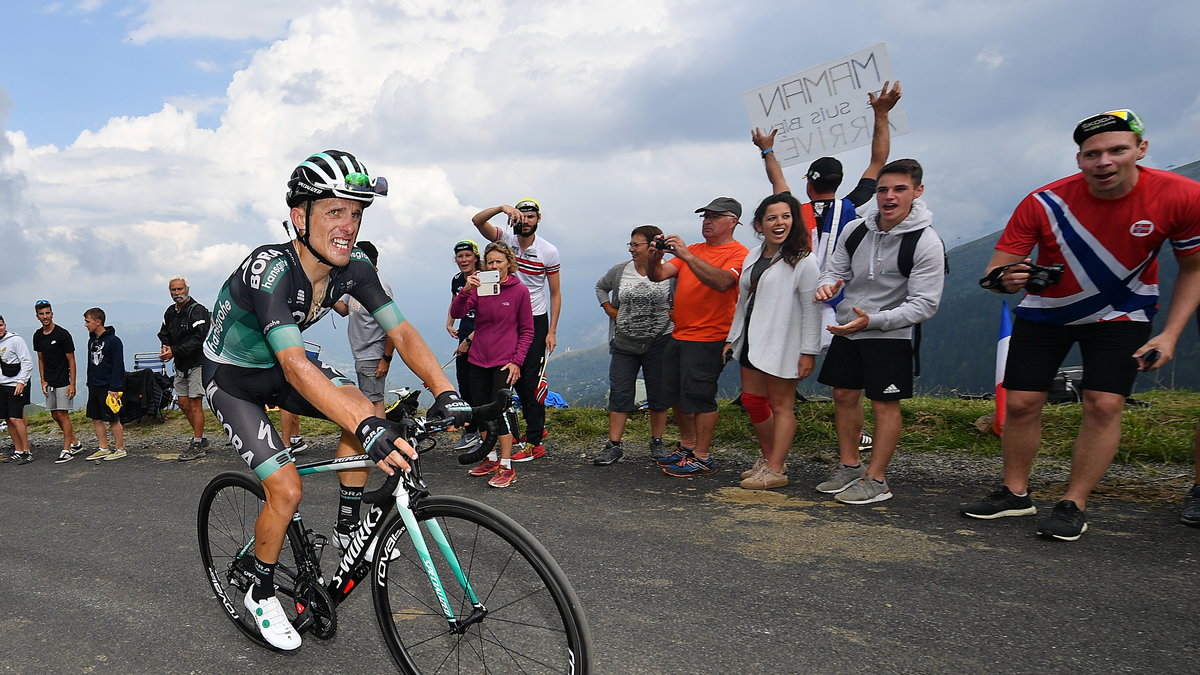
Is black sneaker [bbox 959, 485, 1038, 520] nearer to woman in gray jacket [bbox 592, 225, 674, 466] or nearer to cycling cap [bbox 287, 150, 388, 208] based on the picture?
woman in gray jacket [bbox 592, 225, 674, 466]

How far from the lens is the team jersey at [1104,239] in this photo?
416 centimetres

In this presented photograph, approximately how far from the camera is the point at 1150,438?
19.0ft

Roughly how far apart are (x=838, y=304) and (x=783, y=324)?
19.8 inches

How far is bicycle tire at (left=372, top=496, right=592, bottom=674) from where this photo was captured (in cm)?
243

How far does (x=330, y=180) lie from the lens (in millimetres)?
3213

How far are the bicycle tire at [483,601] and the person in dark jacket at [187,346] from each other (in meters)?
7.34

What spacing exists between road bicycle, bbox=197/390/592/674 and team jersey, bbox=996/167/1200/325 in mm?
3669

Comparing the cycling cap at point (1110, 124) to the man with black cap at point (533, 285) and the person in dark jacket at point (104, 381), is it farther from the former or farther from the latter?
the person in dark jacket at point (104, 381)

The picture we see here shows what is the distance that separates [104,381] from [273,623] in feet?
28.2

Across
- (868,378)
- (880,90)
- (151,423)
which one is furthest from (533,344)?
(151,423)

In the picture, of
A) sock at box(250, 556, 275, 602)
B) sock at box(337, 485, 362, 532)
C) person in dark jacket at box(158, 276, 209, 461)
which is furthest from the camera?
person in dark jacket at box(158, 276, 209, 461)

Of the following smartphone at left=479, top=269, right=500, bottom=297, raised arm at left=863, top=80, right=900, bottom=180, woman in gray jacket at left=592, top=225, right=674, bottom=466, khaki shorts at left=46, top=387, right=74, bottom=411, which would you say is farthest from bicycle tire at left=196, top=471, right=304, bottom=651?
khaki shorts at left=46, top=387, right=74, bottom=411

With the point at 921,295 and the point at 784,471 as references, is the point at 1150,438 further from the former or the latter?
the point at 784,471

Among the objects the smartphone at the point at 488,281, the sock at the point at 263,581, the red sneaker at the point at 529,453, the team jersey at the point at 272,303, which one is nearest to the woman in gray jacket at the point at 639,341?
the red sneaker at the point at 529,453
